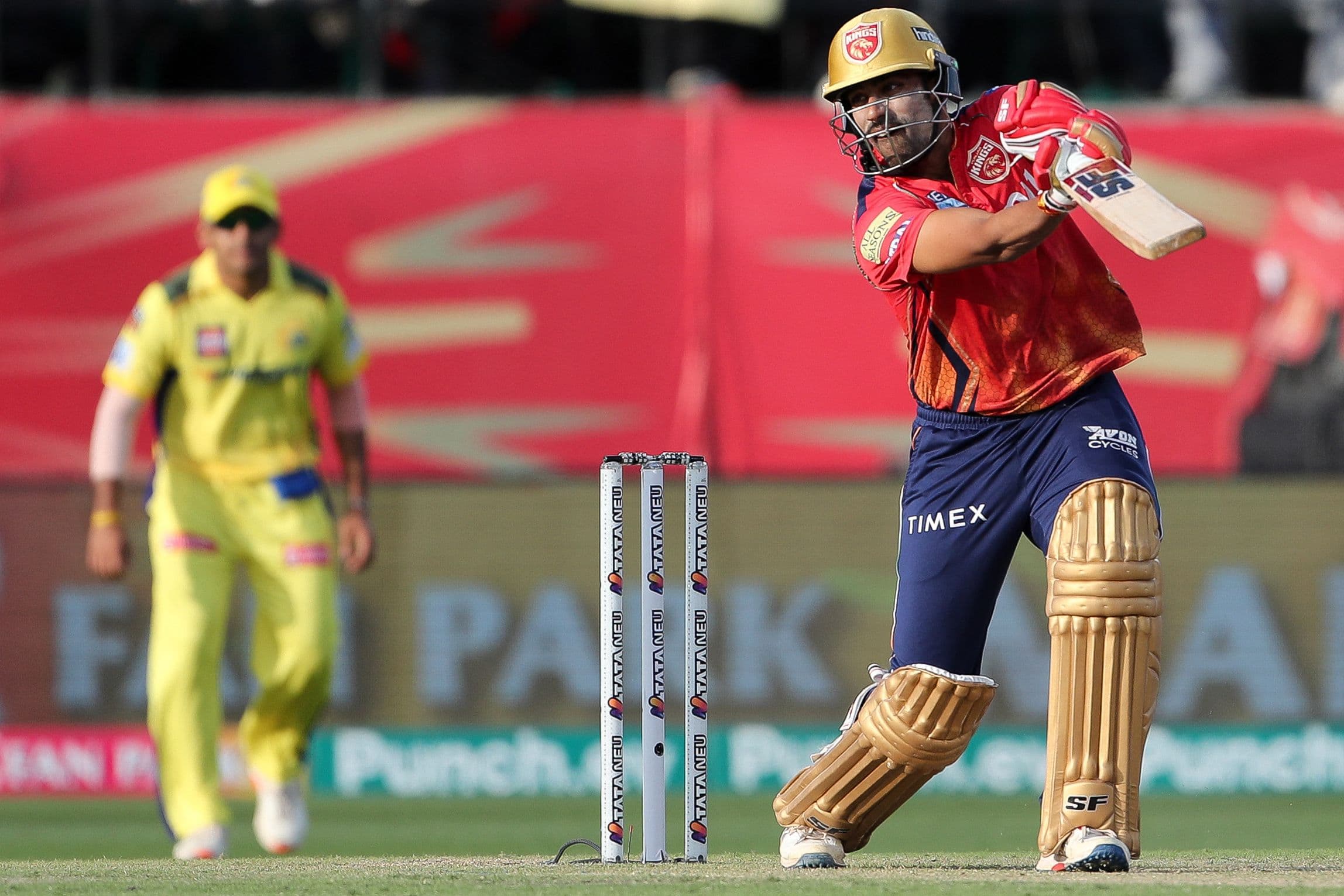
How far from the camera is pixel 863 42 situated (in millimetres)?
5176

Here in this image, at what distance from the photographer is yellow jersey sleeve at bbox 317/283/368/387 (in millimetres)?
7484

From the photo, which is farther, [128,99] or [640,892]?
[128,99]

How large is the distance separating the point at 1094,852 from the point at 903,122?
1.71 meters

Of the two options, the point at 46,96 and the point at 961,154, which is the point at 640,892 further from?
the point at 46,96

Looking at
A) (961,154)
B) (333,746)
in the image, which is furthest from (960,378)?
(333,746)

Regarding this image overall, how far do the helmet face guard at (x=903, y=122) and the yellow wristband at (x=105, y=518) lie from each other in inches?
127

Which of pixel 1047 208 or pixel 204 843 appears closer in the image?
pixel 1047 208

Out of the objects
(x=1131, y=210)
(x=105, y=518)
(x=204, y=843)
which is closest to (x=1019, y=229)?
(x=1131, y=210)

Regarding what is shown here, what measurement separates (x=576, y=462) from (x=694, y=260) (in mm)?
1221

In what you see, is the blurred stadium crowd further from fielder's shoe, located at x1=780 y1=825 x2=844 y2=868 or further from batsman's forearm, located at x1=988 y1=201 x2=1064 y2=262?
batsman's forearm, located at x1=988 y1=201 x2=1064 y2=262

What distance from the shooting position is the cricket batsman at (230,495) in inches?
278

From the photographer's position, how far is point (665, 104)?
11.7 m

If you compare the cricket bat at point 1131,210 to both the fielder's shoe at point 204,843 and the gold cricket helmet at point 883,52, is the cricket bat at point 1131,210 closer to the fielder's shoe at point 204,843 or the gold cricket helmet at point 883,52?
the gold cricket helmet at point 883,52

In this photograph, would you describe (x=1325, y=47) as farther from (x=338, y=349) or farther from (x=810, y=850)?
(x=810, y=850)
